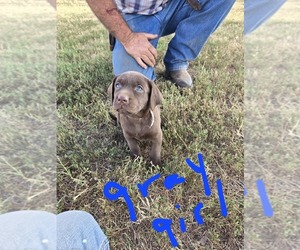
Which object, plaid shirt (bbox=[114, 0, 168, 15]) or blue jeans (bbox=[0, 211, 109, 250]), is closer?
blue jeans (bbox=[0, 211, 109, 250])

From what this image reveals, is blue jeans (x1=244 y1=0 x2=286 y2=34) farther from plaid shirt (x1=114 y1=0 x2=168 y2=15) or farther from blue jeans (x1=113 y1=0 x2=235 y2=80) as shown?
plaid shirt (x1=114 y1=0 x2=168 y2=15)

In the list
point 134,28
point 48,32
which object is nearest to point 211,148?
point 134,28

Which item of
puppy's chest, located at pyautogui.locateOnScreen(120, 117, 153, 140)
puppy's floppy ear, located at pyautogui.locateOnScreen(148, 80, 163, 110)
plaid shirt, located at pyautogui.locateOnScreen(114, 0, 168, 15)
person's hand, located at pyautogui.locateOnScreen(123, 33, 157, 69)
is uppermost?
plaid shirt, located at pyautogui.locateOnScreen(114, 0, 168, 15)

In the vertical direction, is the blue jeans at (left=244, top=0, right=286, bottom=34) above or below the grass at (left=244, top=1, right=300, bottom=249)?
above

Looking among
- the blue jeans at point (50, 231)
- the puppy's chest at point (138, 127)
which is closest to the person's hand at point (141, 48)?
the puppy's chest at point (138, 127)

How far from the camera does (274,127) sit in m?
1.25

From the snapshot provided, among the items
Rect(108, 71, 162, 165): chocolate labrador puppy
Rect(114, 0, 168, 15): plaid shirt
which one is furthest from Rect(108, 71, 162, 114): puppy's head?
Rect(114, 0, 168, 15): plaid shirt

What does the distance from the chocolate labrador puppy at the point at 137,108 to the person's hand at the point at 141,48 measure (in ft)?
0.14

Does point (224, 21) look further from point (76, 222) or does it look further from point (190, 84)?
point (76, 222)

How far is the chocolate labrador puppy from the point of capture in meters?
1.17

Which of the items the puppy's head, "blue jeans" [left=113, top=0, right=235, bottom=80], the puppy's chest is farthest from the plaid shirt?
the puppy's chest

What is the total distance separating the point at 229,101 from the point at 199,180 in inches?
8.0

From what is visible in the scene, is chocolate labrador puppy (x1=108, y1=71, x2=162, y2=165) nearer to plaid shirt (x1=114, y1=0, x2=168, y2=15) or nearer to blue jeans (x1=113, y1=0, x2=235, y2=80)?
blue jeans (x1=113, y1=0, x2=235, y2=80)

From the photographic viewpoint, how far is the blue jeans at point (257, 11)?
3.93 feet
